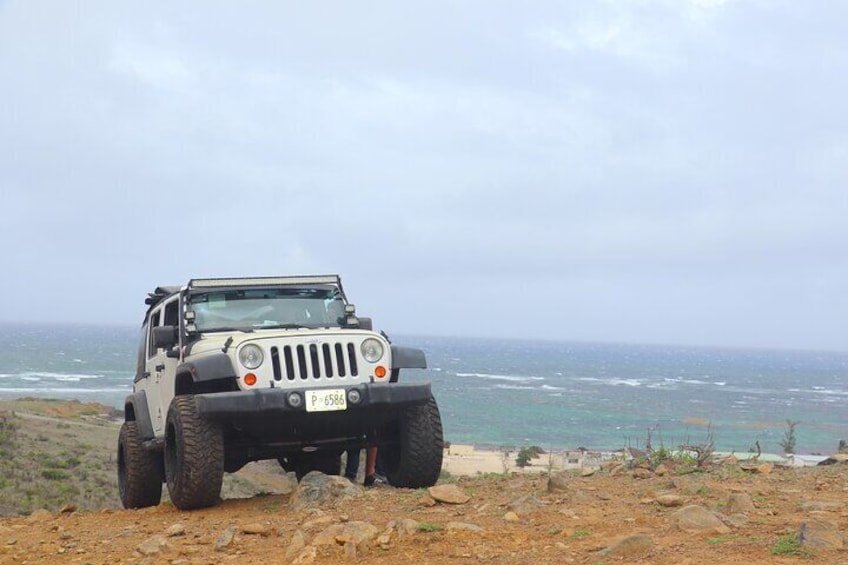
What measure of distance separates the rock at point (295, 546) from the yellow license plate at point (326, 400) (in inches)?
58.8

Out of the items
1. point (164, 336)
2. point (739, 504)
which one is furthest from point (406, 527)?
point (164, 336)

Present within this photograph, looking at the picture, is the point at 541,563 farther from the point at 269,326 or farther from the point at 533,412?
the point at 533,412

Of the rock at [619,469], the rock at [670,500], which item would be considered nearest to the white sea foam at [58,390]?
the rock at [619,469]

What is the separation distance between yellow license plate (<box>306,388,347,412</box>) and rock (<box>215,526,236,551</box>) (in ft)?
4.32

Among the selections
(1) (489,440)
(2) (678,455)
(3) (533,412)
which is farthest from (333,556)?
(3) (533,412)

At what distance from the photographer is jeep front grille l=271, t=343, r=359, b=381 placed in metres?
7.19

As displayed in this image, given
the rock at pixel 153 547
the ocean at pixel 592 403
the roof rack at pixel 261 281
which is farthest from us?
the ocean at pixel 592 403

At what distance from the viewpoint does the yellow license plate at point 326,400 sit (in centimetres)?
700

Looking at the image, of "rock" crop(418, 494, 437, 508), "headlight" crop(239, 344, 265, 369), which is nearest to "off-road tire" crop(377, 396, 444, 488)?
"rock" crop(418, 494, 437, 508)

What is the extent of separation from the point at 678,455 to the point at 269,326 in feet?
13.7

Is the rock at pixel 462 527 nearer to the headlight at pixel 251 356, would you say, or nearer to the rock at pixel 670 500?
the rock at pixel 670 500

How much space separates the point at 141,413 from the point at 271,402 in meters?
2.92

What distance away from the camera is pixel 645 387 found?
98312 mm

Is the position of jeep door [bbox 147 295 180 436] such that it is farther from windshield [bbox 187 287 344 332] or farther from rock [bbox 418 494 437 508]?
rock [bbox 418 494 437 508]
